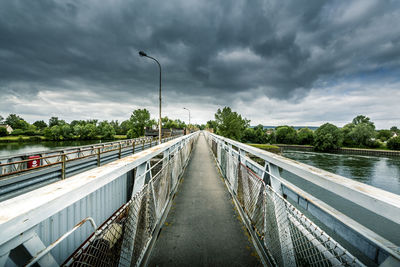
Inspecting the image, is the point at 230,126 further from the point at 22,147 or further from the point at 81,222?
the point at 22,147

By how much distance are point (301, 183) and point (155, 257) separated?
982 inches

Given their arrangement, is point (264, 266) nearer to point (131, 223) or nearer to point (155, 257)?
point (155, 257)

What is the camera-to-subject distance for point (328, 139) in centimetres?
6300

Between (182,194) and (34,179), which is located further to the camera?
(34,179)

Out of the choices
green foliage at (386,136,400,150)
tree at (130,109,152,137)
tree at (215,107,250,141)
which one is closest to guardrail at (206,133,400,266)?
tree at (215,107,250,141)

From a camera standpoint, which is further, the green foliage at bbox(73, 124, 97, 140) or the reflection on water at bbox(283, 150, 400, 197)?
the green foliage at bbox(73, 124, 97, 140)

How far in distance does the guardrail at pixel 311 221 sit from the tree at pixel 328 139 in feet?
258

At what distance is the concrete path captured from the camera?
214 centimetres

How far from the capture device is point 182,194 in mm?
4148

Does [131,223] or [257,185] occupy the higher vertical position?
[257,185]

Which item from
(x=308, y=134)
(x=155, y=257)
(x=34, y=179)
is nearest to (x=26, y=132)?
(x=34, y=179)

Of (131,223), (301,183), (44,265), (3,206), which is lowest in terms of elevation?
(301,183)

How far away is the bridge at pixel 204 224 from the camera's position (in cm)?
89

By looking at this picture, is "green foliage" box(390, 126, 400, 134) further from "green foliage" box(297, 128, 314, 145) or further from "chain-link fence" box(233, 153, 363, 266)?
"chain-link fence" box(233, 153, 363, 266)
